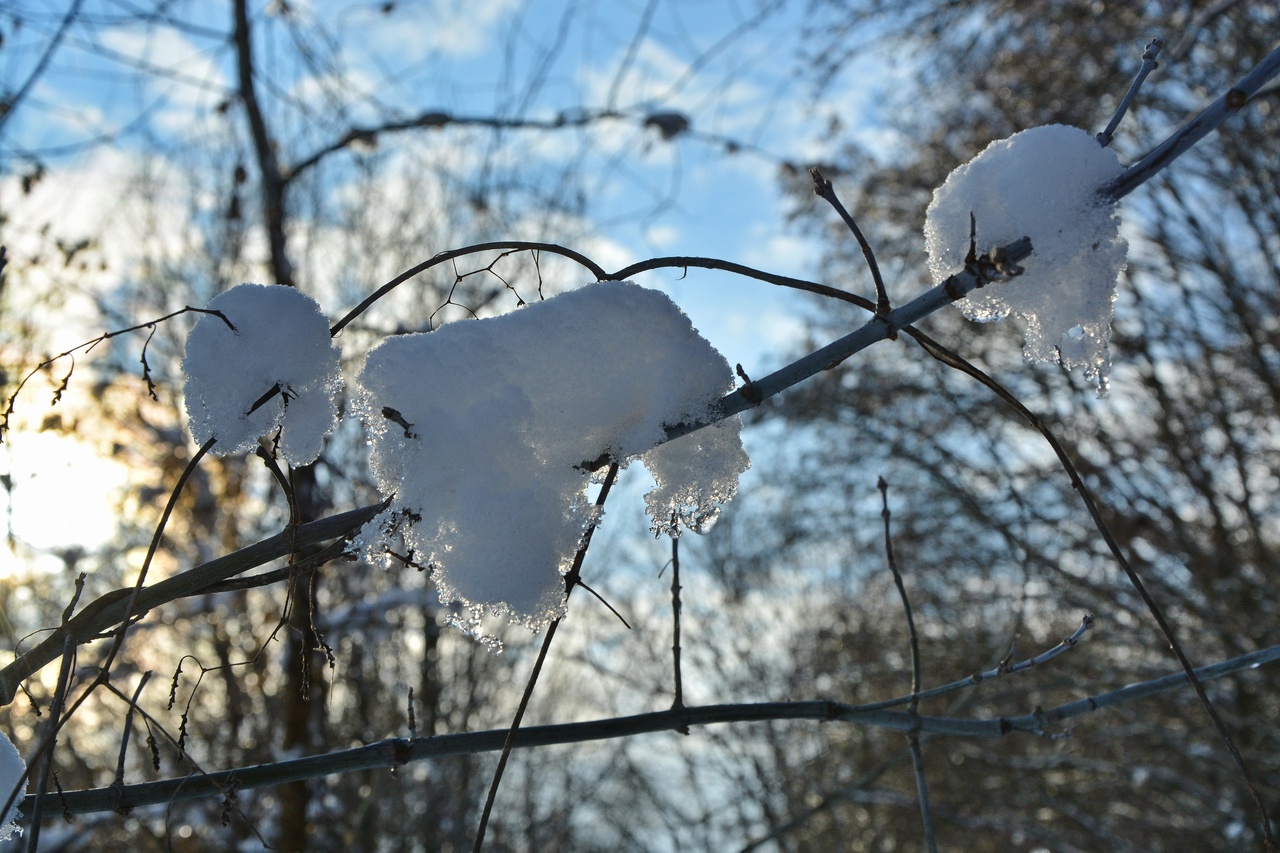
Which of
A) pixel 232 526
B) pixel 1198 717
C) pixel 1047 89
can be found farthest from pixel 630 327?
pixel 1198 717

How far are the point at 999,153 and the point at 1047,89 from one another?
5345mm

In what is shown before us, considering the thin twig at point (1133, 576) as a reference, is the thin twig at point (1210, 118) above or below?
above

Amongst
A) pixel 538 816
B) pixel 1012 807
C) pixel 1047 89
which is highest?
pixel 1047 89

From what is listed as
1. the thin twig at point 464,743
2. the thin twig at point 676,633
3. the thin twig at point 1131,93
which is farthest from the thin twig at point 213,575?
the thin twig at point 1131,93

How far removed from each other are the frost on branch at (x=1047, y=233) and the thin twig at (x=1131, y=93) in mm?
13

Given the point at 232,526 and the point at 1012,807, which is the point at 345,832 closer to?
the point at 232,526

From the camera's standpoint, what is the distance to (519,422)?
823 millimetres

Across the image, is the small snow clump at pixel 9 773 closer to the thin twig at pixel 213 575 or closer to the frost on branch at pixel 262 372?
the thin twig at pixel 213 575

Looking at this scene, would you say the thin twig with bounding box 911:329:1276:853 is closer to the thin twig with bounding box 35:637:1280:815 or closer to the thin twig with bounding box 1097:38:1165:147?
the thin twig with bounding box 35:637:1280:815

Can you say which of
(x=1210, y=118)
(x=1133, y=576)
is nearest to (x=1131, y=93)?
(x=1210, y=118)

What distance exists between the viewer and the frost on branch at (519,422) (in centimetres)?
81

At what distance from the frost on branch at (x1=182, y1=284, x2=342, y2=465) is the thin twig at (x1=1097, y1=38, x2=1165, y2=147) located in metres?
0.74

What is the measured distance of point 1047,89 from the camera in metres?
5.41

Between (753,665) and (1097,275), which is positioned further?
(753,665)
